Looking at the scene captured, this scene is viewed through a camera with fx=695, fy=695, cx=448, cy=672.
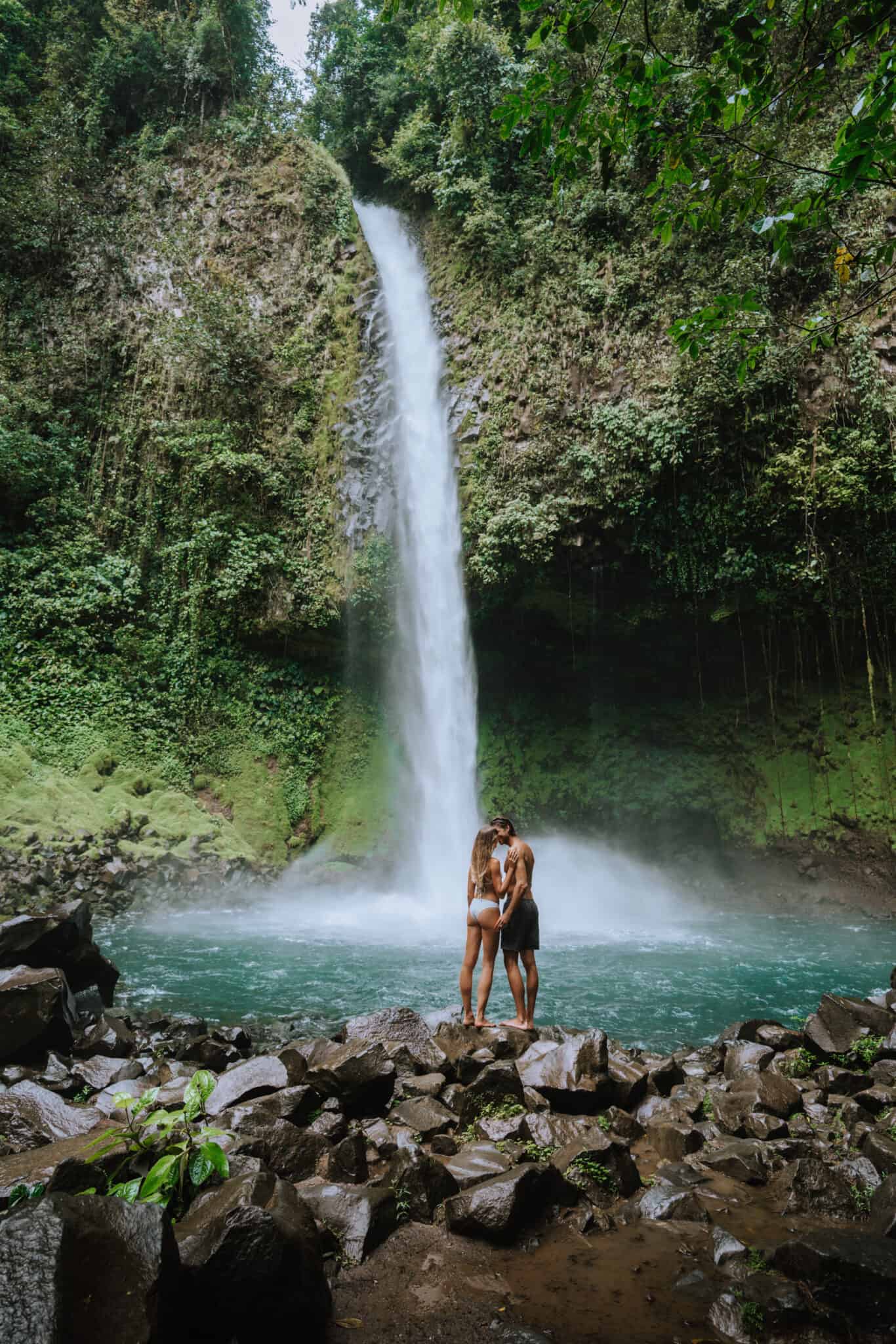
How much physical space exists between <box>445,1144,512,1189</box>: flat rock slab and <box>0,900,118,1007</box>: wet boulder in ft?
11.7

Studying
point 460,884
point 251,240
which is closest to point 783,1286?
point 460,884

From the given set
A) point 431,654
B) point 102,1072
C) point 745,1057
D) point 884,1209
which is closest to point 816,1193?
point 884,1209

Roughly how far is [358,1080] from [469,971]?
5.06 ft

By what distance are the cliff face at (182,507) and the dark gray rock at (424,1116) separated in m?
8.79

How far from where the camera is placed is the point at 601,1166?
9.11 feet

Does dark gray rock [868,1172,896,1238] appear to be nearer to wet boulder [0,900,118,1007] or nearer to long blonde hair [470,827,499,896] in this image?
long blonde hair [470,827,499,896]

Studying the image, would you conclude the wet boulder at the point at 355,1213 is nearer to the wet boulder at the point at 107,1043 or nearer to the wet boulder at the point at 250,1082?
the wet boulder at the point at 250,1082

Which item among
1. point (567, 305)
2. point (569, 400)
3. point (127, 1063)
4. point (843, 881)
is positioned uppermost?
point (567, 305)

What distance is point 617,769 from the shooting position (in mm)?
13844

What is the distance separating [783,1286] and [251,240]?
63.3 ft

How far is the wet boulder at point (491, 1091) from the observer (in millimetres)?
3273

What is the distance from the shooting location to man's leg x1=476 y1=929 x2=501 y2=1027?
4.75m

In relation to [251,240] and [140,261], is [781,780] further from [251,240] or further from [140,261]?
[140,261]


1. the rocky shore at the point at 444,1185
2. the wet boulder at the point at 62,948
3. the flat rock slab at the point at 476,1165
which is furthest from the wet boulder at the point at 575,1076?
the wet boulder at the point at 62,948
